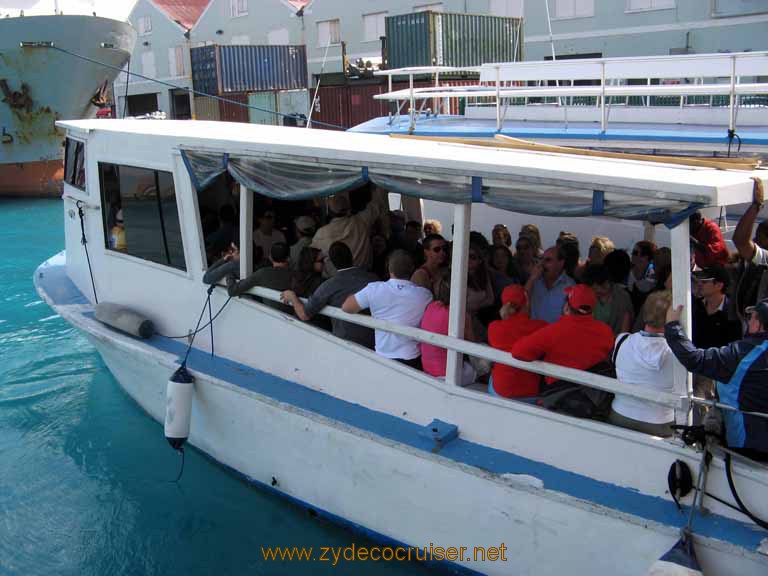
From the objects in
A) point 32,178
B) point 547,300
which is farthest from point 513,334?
point 32,178

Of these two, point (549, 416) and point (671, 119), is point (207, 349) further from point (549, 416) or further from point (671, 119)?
point (671, 119)

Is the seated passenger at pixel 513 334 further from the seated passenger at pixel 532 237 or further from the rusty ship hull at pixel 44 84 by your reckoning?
the rusty ship hull at pixel 44 84

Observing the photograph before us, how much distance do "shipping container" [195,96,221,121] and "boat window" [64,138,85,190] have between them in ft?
73.0

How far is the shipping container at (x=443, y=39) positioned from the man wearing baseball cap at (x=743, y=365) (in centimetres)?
1793

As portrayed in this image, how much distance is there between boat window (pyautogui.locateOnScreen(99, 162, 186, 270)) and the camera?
578cm

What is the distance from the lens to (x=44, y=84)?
2191cm

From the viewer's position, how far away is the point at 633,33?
24.6 meters

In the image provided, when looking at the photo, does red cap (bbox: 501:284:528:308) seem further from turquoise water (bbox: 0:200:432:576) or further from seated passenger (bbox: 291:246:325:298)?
turquoise water (bbox: 0:200:432:576)

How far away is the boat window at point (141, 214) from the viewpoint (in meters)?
5.78

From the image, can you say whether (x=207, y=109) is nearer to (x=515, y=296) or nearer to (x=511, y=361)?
(x=515, y=296)

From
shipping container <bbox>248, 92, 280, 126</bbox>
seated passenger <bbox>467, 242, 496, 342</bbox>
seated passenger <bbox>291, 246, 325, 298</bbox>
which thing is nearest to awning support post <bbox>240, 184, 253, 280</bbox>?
seated passenger <bbox>291, 246, 325, 298</bbox>

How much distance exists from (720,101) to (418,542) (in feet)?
43.3

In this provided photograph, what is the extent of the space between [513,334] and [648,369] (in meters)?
0.77

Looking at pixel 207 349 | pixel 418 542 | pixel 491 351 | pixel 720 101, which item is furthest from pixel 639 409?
pixel 720 101
